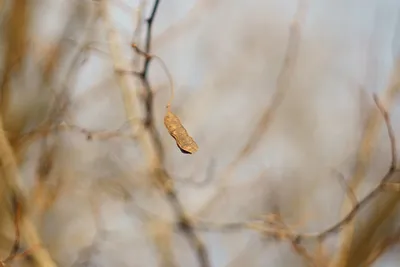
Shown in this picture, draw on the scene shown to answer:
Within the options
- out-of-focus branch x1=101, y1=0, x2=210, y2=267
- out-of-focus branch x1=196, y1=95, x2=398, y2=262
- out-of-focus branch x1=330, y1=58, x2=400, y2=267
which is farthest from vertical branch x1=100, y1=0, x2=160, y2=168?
out-of-focus branch x1=330, y1=58, x2=400, y2=267

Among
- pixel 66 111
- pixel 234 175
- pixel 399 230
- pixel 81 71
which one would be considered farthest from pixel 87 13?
pixel 399 230

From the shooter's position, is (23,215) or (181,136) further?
(23,215)

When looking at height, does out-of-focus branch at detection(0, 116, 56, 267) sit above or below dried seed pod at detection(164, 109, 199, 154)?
below

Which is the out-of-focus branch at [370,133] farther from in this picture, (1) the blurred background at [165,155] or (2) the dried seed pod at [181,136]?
(2) the dried seed pod at [181,136]

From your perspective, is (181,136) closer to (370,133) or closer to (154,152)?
(154,152)

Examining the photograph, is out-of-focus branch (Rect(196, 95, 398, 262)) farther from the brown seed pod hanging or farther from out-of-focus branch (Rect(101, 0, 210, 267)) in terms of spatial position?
the brown seed pod hanging

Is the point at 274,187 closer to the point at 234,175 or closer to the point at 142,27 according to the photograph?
the point at 234,175

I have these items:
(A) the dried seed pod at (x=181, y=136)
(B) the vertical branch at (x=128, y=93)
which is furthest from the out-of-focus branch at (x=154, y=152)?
(A) the dried seed pod at (x=181, y=136)

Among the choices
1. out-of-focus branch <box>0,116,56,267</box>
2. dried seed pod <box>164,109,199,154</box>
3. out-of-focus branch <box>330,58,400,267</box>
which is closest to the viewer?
dried seed pod <box>164,109,199,154</box>

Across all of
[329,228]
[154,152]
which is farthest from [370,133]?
[154,152]
